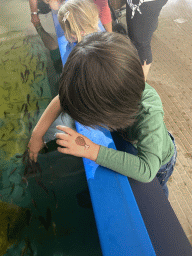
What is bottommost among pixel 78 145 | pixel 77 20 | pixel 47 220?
pixel 47 220

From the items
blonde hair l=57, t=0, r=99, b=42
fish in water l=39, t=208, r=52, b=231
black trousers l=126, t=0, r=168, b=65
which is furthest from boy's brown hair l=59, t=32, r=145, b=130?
black trousers l=126, t=0, r=168, b=65

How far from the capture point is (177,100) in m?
1.87

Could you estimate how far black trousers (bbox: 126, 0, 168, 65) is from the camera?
1.32m

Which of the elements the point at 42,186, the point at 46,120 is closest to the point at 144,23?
the point at 46,120

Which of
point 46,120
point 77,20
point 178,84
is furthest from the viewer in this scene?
point 178,84

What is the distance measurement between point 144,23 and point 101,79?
109 cm

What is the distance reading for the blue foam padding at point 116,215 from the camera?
537mm

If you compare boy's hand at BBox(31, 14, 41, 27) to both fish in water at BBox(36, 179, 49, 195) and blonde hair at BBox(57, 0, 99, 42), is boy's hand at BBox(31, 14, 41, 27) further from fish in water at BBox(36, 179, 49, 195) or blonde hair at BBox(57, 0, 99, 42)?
fish in water at BBox(36, 179, 49, 195)

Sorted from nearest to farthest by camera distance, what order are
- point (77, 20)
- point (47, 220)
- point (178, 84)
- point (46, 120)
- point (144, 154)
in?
1. point (144, 154)
2. point (47, 220)
3. point (46, 120)
4. point (77, 20)
5. point (178, 84)

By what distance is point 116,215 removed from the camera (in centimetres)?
58

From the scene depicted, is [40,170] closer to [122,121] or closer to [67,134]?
[67,134]

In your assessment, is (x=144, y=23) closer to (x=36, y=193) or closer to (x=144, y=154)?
(x=144, y=154)

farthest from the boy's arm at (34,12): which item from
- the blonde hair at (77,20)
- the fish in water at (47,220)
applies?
the fish in water at (47,220)

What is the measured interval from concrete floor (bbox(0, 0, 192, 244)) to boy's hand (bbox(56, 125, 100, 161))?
889 mm
